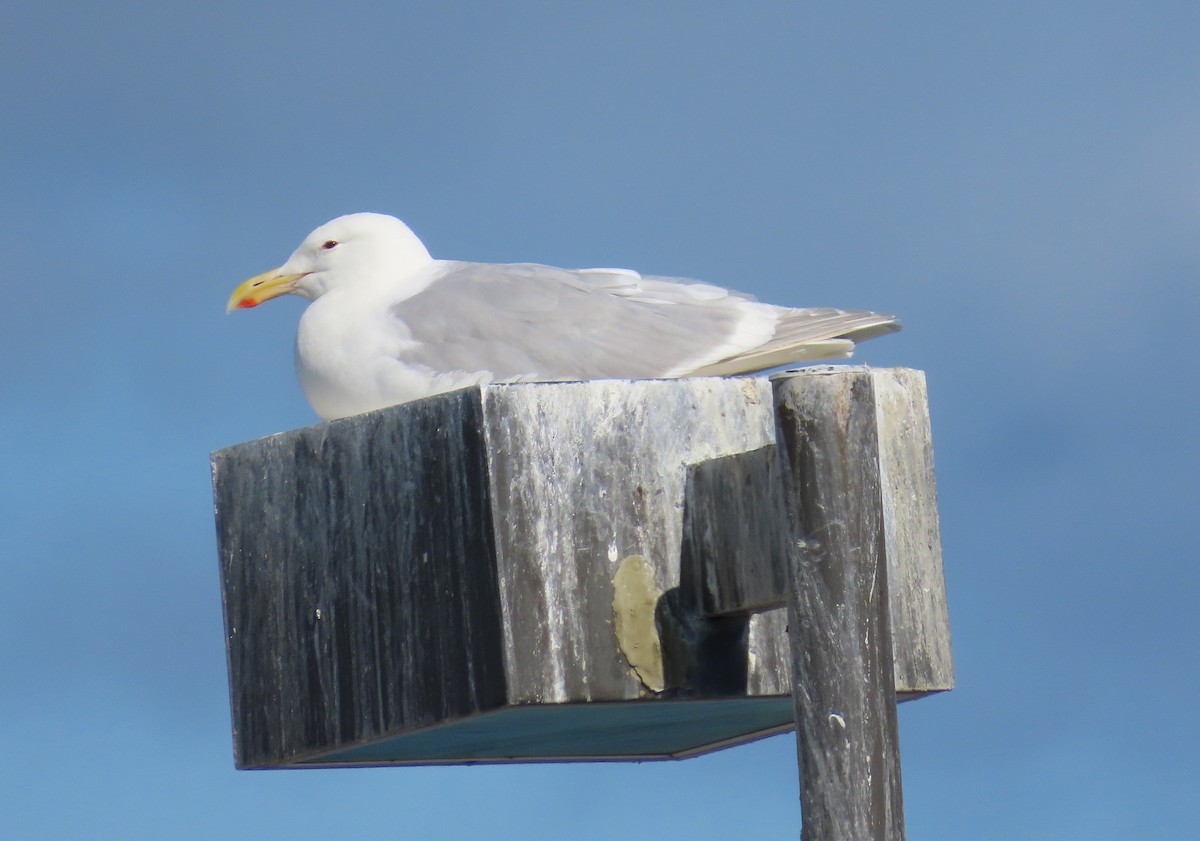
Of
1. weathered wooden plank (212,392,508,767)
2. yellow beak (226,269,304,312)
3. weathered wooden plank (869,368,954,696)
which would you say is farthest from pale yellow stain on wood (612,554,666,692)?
yellow beak (226,269,304,312)

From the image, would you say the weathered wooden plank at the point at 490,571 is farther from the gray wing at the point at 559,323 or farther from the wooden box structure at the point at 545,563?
the gray wing at the point at 559,323

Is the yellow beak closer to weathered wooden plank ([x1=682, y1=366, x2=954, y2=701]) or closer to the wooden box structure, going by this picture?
the wooden box structure

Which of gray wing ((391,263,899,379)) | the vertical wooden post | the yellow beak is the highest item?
the yellow beak

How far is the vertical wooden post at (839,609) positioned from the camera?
293 cm

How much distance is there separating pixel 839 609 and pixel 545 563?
733 millimetres

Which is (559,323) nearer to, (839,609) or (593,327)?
(593,327)

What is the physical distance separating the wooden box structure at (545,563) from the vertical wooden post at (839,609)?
0.06 m

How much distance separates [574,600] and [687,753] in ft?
5.07

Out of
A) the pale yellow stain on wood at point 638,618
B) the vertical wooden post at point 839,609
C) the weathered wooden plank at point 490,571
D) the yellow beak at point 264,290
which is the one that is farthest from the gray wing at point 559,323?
the vertical wooden post at point 839,609

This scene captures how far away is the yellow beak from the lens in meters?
5.95

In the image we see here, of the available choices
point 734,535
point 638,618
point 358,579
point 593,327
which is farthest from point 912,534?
point 593,327

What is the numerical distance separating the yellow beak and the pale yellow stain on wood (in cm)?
268

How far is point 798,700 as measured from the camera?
3.03m

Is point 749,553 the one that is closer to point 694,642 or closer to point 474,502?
point 694,642
